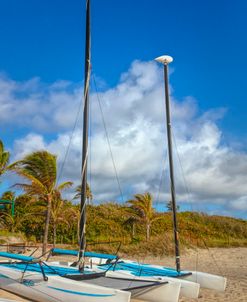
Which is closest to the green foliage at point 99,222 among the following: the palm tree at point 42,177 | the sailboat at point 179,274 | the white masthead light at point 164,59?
the palm tree at point 42,177

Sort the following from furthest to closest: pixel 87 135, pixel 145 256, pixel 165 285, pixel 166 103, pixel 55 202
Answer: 1. pixel 55 202
2. pixel 145 256
3. pixel 166 103
4. pixel 87 135
5. pixel 165 285

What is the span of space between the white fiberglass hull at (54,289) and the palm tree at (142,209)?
19147mm

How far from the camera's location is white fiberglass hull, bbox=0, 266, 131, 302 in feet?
25.6

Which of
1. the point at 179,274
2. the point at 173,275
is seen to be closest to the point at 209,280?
the point at 179,274

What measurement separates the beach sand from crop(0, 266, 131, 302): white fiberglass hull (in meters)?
0.32

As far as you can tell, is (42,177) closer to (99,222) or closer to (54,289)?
(99,222)

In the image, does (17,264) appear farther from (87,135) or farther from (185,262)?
(185,262)

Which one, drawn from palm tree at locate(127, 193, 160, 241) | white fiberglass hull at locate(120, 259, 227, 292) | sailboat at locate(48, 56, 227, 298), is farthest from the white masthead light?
palm tree at locate(127, 193, 160, 241)

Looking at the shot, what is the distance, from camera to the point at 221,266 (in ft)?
61.0

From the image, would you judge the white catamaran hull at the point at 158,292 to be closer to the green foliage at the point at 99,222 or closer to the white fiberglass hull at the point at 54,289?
the white fiberglass hull at the point at 54,289

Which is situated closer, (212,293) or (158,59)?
(212,293)

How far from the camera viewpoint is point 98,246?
79.5 feet

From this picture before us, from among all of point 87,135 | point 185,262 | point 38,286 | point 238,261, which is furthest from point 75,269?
point 238,261

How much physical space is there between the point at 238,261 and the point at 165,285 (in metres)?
12.5
